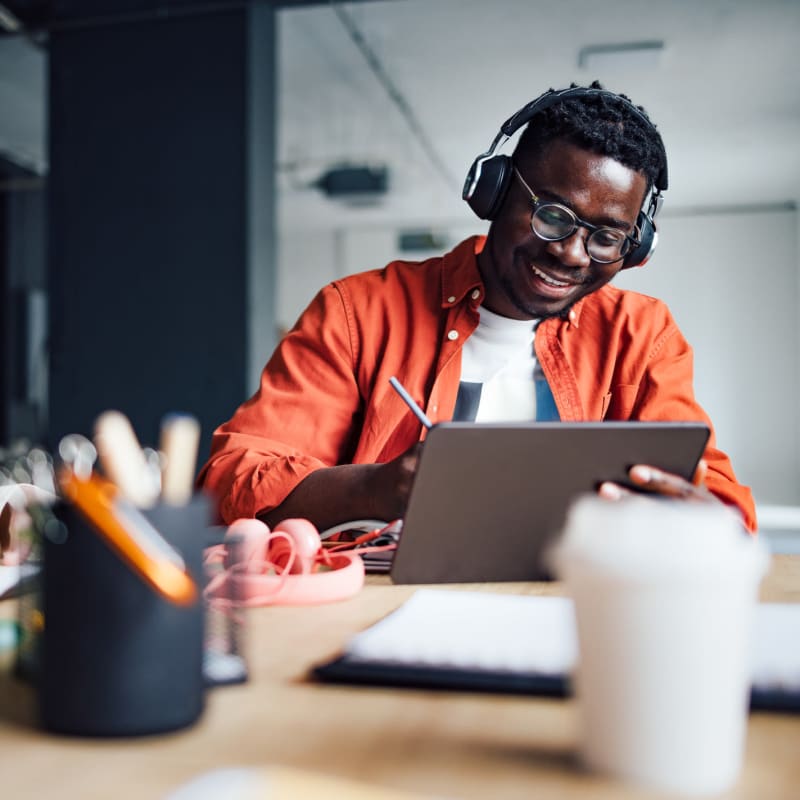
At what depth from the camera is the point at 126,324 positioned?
3.65 metres

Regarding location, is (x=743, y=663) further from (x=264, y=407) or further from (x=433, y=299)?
(x=433, y=299)

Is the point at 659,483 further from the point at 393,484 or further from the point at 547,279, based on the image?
the point at 547,279

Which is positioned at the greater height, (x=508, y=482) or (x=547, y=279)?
(x=547, y=279)

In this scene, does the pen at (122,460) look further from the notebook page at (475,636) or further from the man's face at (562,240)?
the man's face at (562,240)

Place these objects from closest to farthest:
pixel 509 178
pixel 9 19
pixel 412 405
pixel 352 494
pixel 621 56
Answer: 1. pixel 412 405
2. pixel 352 494
3. pixel 509 178
4. pixel 9 19
5. pixel 621 56

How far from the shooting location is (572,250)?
1.49 meters

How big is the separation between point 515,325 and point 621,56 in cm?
380

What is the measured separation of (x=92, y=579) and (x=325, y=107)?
5.78 meters

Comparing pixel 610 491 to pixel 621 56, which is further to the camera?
pixel 621 56

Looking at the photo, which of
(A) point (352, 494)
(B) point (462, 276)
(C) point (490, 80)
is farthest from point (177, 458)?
(C) point (490, 80)

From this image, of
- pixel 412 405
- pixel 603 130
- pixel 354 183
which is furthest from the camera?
pixel 354 183

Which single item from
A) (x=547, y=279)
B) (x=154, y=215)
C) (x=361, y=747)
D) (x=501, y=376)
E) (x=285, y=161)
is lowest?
(x=361, y=747)

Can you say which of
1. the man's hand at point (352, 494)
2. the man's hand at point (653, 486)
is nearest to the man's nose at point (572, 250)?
the man's hand at point (352, 494)

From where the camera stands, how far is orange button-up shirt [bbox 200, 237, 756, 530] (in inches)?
60.7
